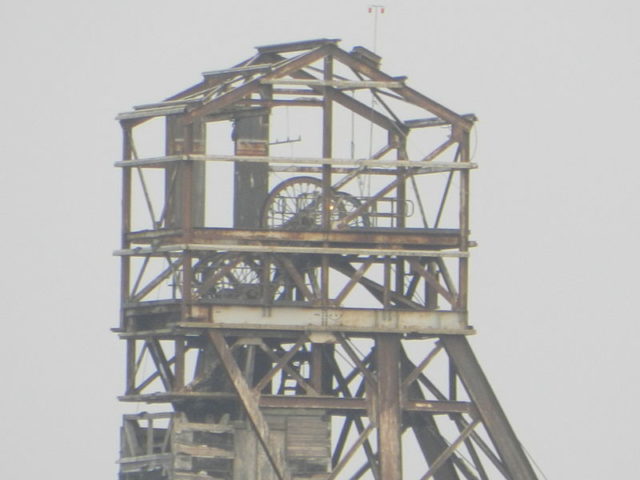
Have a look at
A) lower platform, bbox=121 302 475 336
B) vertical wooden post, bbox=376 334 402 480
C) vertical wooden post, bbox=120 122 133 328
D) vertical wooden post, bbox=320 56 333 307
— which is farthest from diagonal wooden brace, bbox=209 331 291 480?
vertical wooden post, bbox=120 122 133 328

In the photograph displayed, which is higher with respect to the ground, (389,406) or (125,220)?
(125,220)

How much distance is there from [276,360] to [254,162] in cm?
363

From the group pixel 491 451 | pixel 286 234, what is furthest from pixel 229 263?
pixel 491 451

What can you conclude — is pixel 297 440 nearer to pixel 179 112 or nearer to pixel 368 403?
pixel 368 403

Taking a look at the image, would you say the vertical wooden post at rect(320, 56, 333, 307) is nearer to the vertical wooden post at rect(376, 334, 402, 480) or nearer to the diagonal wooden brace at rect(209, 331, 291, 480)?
the vertical wooden post at rect(376, 334, 402, 480)

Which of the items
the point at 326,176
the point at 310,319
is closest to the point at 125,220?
the point at 326,176

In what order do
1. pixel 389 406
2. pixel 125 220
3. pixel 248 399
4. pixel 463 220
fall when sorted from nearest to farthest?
pixel 248 399 → pixel 389 406 → pixel 463 220 → pixel 125 220

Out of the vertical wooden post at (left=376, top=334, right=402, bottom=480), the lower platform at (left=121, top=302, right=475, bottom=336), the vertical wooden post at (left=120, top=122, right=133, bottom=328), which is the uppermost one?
the vertical wooden post at (left=120, top=122, right=133, bottom=328)

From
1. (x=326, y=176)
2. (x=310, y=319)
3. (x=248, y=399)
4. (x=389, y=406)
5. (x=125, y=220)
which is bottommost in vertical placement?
(x=389, y=406)

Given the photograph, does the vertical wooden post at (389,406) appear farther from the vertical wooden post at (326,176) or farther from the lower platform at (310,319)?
the vertical wooden post at (326,176)

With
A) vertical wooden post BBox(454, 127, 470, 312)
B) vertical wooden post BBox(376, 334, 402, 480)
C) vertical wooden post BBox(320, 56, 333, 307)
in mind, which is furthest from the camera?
vertical wooden post BBox(454, 127, 470, 312)

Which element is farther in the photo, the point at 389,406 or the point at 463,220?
the point at 463,220

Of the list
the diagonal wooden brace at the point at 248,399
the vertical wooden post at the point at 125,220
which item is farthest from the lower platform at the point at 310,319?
the vertical wooden post at the point at 125,220

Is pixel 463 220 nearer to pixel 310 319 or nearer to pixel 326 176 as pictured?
pixel 326 176
